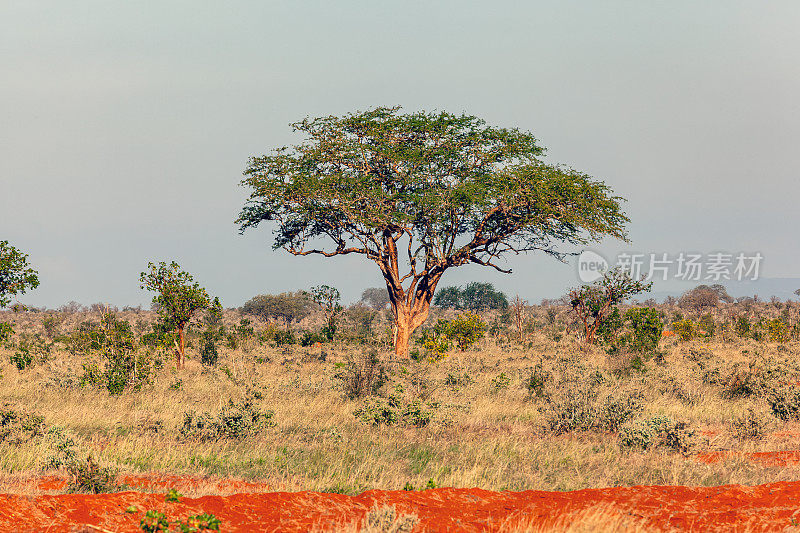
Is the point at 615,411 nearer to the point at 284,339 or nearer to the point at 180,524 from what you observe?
the point at 180,524

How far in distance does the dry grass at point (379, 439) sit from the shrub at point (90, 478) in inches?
31.2

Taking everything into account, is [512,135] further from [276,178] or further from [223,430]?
[223,430]

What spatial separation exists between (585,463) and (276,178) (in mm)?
23343

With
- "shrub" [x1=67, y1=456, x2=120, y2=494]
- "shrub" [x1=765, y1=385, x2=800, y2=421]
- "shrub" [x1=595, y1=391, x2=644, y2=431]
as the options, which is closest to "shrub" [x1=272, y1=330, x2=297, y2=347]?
"shrub" [x1=595, y1=391, x2=644, y2=431]

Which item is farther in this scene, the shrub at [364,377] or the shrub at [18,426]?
the shrub at [364,377]

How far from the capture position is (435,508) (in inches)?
320

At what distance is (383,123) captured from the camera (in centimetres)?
3212

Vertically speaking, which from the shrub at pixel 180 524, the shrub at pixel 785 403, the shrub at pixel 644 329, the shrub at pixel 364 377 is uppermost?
the shrub at pixel 644 329

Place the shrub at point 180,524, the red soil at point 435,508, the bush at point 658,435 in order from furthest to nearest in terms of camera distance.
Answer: the bush at point 658,435
the red soil at point 435,508
the shrub at point 180,524

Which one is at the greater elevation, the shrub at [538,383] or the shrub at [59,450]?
the shrub at [538,383]

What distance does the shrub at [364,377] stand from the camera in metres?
20.1

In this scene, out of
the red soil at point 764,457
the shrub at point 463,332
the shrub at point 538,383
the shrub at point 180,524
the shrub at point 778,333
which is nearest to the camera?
the shrub at point 180,524

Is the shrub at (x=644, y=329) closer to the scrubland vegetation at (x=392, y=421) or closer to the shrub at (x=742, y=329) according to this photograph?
the scrubland vegetation at (x=392, y=421)

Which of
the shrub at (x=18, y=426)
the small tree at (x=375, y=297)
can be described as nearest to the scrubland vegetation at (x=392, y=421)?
the shrub at (x=18, y=426)
